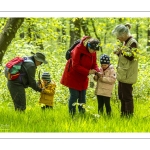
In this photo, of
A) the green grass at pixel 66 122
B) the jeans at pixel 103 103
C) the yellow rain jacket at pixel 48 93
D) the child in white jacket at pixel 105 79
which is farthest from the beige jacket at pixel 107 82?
the yellow rain jacket at pixel 48 93

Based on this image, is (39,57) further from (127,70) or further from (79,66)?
(127,70)

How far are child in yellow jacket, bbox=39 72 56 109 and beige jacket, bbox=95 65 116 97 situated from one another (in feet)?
3.57

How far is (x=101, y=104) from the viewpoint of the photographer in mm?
6207

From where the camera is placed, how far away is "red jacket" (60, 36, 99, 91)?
561 centimetres

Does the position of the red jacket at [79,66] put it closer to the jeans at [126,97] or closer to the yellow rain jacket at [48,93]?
the jeans at [126,97]

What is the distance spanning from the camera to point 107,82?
5.98 meters

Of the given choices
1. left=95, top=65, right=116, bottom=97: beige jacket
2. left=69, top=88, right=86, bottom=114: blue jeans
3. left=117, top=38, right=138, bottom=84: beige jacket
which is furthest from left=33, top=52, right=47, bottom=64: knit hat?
left=117, top=38, right=138, bottom=84: beige jacket

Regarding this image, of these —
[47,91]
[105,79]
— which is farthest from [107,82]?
[47,91]

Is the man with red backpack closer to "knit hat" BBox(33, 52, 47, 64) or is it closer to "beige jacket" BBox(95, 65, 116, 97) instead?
"knit hat" BBox(33, 52, 47, 64)

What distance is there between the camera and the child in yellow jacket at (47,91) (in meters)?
6.57

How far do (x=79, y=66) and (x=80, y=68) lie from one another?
0.04 m
